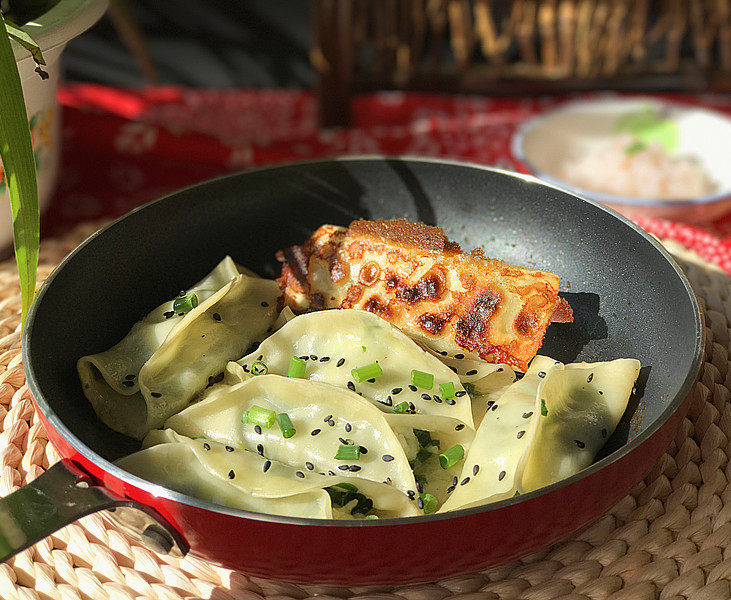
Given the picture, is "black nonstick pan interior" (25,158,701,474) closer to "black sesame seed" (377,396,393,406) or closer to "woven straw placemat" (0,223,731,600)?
"woven straw placemat" (0,223,731,600)

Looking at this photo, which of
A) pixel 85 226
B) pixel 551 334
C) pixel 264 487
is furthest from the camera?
pixel 85 226

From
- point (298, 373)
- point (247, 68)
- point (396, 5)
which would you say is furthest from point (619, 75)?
point (298, 373)

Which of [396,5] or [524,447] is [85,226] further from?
[396,5]

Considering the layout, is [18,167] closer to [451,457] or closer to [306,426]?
[306,426]

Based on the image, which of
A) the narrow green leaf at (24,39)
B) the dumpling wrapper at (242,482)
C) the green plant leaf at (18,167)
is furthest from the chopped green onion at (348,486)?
the narrow green leaf at (24,39)

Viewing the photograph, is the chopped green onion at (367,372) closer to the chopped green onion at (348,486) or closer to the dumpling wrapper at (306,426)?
the dumpling wrapper at (306,426)
